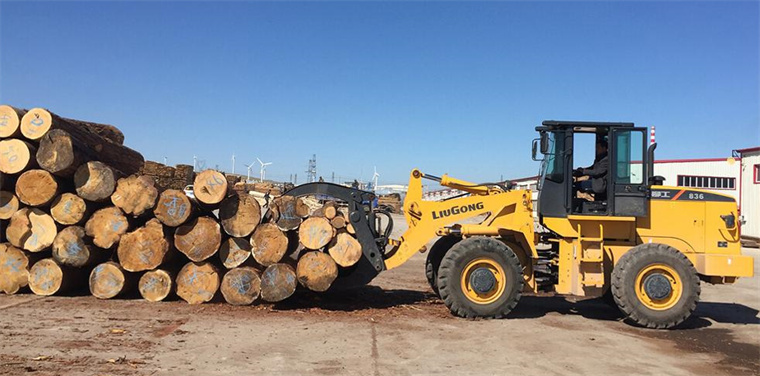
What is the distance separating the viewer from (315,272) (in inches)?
311

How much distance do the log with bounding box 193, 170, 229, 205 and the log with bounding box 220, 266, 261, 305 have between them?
1.08 metres

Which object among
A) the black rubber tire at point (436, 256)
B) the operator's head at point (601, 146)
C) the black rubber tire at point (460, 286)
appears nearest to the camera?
the black rubber tire at point (460, 286)

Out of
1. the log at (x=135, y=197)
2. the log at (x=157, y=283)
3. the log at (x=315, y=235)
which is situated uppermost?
the log at (x=135, y=197)

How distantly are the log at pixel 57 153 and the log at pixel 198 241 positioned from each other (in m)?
1.80

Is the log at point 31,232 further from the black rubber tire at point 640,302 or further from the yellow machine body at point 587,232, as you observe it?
the black rubber tire at point 640,302

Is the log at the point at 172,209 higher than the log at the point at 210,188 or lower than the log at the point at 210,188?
lower

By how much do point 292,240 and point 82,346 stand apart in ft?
10.4

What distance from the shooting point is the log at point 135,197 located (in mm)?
7965

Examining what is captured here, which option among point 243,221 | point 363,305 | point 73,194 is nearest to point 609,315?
point 363,305

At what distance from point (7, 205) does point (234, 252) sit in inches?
137

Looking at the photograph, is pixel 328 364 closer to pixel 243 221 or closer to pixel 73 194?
pixel 243 221

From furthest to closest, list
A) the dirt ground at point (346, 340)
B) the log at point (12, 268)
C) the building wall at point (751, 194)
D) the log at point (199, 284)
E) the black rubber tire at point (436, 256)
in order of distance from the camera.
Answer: the building wall at point (751, 194) < the black rubber tire at point (436, 256) < the log at point (12, 268) < the log at point (199, 284) < the dirt ground at point (346, 340)

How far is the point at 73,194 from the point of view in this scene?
813 centimetres

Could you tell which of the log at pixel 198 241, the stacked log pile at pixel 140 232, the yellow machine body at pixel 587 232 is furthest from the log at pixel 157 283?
the yellow machine body at pixel 587 232
